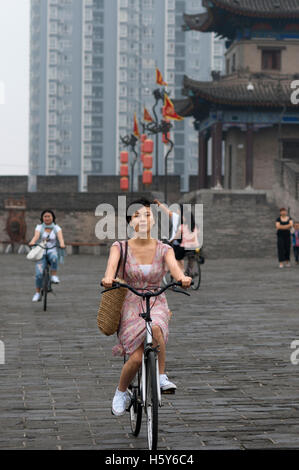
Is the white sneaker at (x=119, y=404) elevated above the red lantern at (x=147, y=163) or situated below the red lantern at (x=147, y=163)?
below

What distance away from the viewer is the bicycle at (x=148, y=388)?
4.80m

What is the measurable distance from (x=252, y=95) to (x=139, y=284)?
34.2 m

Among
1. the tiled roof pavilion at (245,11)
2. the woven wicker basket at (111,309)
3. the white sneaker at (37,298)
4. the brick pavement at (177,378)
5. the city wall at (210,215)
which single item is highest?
the tiled roof pavilion at (245,11)

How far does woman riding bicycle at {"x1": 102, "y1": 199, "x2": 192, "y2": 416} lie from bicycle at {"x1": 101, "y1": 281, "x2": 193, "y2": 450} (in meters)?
0.06

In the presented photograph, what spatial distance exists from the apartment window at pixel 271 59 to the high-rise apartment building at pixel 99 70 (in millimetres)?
58969

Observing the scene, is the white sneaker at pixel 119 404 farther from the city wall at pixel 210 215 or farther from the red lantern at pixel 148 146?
the red lantern at pixel 148 146

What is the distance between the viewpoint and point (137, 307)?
5375 mm

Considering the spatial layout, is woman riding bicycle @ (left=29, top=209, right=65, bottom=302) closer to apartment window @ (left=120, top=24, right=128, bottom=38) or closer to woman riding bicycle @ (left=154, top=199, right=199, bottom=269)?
woman riding bicycle @ (left=154, top=199, right=199, bottom=269)

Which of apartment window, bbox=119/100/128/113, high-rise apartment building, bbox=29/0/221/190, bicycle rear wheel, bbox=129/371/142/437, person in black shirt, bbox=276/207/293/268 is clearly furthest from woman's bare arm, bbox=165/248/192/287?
apartment window, bbox=119/100/128/113

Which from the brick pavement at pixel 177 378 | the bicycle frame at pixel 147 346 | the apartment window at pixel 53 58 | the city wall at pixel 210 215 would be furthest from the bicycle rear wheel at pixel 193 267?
the apartment window at pixel 53 58

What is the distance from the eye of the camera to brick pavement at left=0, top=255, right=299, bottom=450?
5.30m

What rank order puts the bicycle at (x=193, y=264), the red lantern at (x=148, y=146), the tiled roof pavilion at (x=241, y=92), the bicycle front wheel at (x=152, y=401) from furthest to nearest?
the red lantern at (x=148, y=146) < the tiled roof pavilion at (x=241, y=92) < the bicycle at (x=193, y=264) < the bicycle front wheel at (x=152, y=401)

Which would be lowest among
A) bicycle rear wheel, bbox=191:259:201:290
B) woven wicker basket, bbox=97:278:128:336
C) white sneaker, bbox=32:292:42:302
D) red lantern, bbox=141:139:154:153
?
white sneaker, bbox=32:292:42:302
